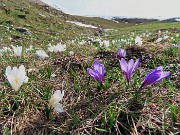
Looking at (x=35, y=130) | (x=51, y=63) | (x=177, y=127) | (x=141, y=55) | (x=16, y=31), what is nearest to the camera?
(x=177, y=127)

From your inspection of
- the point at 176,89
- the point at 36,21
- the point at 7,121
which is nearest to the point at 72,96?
the point at 7,121

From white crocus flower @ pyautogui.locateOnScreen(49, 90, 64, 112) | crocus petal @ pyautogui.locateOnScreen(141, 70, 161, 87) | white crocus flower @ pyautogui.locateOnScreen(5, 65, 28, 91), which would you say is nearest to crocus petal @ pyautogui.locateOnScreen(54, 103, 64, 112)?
white crocus flower @ pyautogui.locateOnScreen(49, 90, 64, 112)

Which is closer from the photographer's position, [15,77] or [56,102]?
[56,102]

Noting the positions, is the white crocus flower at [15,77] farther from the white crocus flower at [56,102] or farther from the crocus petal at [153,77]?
the crocus petal at [153,77]

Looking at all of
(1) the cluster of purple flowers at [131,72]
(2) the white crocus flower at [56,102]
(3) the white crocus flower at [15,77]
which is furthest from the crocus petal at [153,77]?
(3) the white crocus flower at [15,77]

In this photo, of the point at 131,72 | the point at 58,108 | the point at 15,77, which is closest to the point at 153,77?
the point at 131,72

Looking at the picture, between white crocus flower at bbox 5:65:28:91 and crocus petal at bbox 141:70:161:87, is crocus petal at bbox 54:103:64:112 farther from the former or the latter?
crocus petal at bbox 141:70:161:87

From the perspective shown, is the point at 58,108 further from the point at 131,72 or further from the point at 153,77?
the point at 153,77

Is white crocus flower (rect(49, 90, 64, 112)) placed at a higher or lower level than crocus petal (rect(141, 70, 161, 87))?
lower

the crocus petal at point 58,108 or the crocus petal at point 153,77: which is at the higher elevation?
the crocus petal at point 153,77

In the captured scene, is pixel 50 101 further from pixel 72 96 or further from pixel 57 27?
pixel 57 27

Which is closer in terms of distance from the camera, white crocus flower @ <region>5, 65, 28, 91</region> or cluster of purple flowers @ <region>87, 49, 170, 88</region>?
cluster of purple flowers @ <region>87, 49, 170, 88</region>
